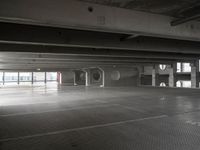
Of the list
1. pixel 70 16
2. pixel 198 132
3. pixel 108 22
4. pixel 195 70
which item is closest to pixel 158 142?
pixel 198 132

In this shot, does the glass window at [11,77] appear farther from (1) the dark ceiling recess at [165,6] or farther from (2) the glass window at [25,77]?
(1) the dark ceiling recess at [165,6]

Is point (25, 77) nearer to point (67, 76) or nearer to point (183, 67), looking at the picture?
point (67, 76)

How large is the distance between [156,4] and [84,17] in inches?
49.3

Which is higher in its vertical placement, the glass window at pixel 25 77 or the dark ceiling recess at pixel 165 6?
the dark ceiling recess at pixel 165 6

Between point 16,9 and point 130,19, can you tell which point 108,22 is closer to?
point 130,19

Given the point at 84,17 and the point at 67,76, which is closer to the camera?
the point at 84,17

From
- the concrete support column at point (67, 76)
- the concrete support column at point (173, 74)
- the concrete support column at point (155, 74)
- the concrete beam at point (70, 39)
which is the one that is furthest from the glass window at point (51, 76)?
the concrete beam at point (70, 39)

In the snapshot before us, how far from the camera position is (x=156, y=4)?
2963mm

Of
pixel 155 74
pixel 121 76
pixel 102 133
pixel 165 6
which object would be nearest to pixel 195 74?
pixel 155 74

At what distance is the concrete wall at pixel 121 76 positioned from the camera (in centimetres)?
1639

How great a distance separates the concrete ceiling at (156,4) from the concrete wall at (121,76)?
42.4 feet

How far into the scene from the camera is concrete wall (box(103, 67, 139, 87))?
16.4m

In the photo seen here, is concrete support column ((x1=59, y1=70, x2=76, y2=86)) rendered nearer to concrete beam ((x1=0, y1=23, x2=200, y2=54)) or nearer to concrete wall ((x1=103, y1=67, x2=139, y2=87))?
concrete wall ((x1=103, y1=67, x2=139, y2=87))

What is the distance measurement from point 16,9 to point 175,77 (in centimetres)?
1510
